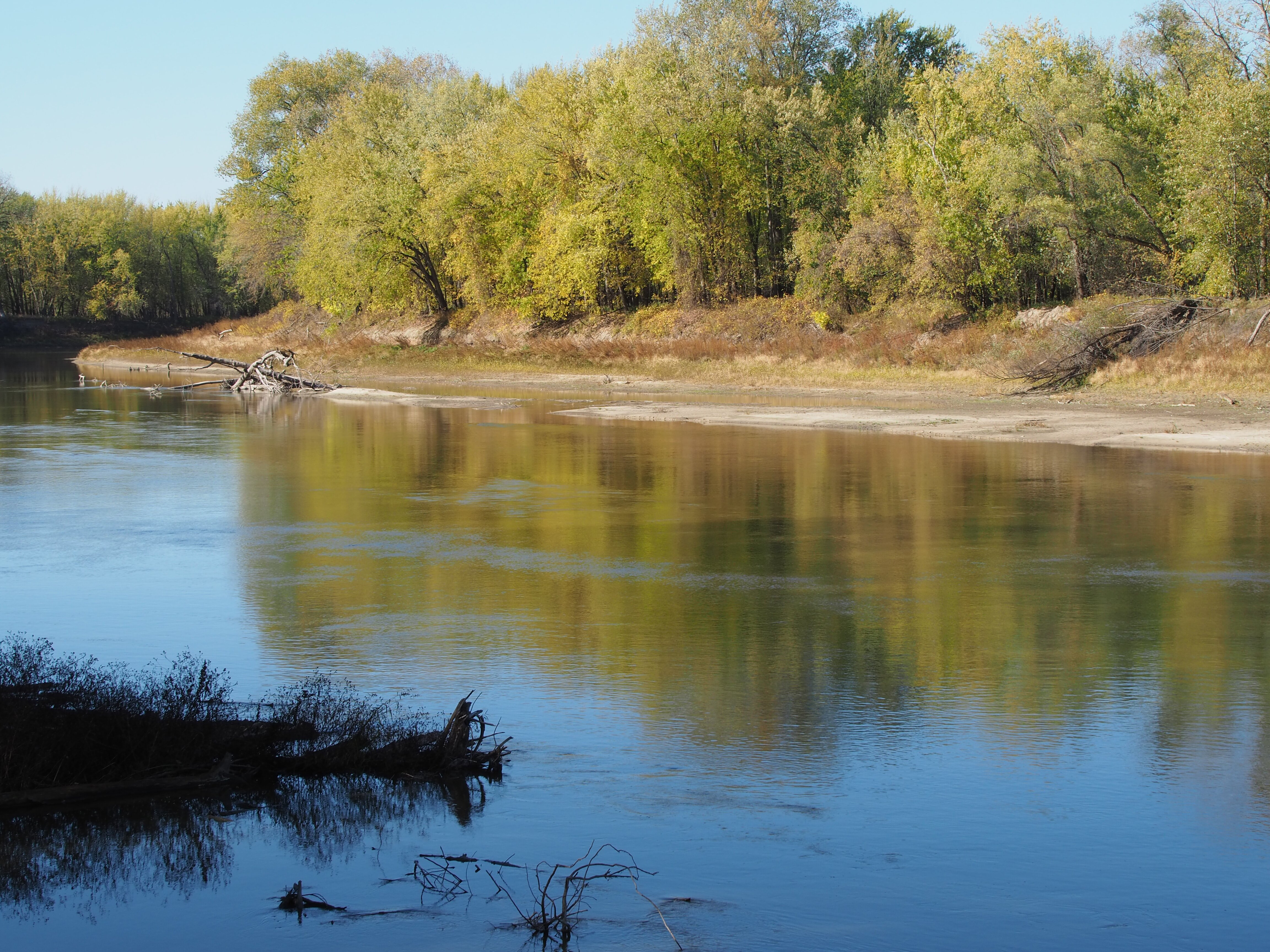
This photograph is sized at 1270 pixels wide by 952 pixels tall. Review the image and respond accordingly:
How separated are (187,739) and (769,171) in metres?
55.4

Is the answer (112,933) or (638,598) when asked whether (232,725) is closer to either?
(112,933)

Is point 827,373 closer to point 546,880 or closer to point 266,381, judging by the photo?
point 266,381

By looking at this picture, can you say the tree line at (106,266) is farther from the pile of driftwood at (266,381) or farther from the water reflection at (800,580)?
the water reflection at (800,580)

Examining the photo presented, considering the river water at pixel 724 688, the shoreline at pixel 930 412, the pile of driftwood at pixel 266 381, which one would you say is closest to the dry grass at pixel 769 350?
the shoreline at pixel 930 412

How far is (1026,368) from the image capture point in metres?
42.0

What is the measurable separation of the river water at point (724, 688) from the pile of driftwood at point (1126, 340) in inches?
624

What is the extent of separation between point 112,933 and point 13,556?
12.7 metres

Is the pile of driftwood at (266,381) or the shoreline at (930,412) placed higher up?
the pile of driftwood at (266,381)

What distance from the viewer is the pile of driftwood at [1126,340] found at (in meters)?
40.3

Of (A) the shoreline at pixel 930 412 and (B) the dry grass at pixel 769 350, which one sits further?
(B) the dry grass at pixel 769 350

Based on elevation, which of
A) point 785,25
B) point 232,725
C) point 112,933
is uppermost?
point 785,25

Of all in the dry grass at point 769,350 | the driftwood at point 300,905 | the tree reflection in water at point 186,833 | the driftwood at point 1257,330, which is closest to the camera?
the driftwood at point 300,905

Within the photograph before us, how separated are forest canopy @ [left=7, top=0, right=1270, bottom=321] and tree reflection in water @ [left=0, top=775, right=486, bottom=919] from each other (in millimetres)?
40270

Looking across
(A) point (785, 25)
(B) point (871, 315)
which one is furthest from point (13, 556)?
(A) point (785, 25)
